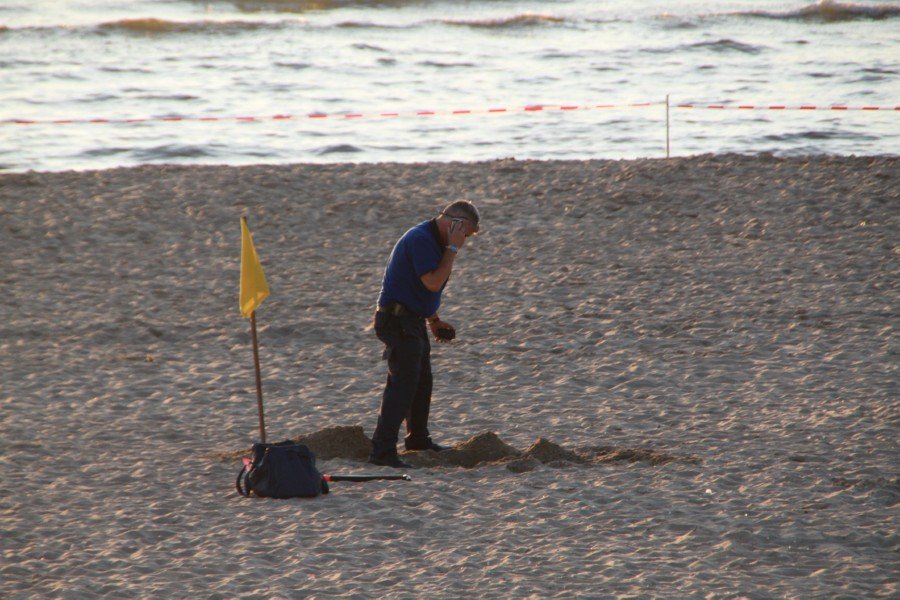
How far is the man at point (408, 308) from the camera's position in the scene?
21.9ft

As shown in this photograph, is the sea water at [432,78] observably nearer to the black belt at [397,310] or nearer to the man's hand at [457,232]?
the black belt at [397,310]

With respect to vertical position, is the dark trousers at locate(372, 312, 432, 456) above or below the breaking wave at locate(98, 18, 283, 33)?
below

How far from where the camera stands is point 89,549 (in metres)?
5.75

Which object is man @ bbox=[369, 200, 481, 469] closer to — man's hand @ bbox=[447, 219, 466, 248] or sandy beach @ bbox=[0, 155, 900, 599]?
man's hand @ bbox=[447, 219, 466, 248]

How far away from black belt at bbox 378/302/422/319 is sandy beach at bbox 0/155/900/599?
847 millimetres

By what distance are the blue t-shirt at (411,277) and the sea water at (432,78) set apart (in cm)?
940

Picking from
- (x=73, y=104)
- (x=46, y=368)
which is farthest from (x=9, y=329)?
(x=73, y=104)

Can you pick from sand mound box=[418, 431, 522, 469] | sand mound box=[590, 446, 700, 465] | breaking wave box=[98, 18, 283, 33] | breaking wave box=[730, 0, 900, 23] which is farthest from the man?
breaking wave box=[730, 0, 900, 23]

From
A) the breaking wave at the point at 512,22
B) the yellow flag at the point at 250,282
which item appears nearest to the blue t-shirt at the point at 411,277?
the yellow flag at the point at 250,282

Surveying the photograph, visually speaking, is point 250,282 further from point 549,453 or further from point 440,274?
point 549,453

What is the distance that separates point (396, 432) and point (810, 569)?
96.5 inches

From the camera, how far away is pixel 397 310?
677 cm

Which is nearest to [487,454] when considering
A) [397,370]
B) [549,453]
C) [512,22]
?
[549,453]

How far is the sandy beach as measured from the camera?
561 centimetres
